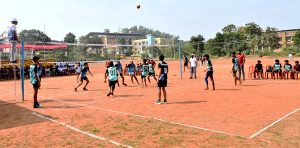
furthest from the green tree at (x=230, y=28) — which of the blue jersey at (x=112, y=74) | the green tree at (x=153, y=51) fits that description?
the blue jersey at (x=112, y=74)

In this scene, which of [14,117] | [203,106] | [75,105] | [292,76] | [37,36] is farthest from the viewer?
[37,36]

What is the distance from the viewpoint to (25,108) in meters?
10.9

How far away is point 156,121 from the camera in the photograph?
27.7 ft

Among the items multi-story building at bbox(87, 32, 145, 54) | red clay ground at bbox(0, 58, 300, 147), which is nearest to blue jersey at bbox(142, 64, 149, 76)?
red clay ground at bbox(0, 58, 300, 147)

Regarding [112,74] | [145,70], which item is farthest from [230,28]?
[112,74]

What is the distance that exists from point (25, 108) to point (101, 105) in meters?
2.74

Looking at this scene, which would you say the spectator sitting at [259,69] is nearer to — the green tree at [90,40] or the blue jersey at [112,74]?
the blue jersey at [112,74]

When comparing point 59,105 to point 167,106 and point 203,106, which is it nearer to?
point 167,106

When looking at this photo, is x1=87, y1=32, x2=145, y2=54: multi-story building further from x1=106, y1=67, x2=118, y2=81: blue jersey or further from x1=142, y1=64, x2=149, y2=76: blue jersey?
x1=106, y1=67, x2=118, y2=81: blue jersey

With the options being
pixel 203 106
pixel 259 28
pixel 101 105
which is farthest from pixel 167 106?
pixel 259 28

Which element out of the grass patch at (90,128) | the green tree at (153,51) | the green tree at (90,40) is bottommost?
the grass patch at (90,128)

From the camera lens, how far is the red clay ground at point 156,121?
663 centimetres

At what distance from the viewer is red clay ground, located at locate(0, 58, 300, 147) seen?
663cm

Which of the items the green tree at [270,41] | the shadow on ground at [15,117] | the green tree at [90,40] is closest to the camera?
the shadow on ground at [15,117]
